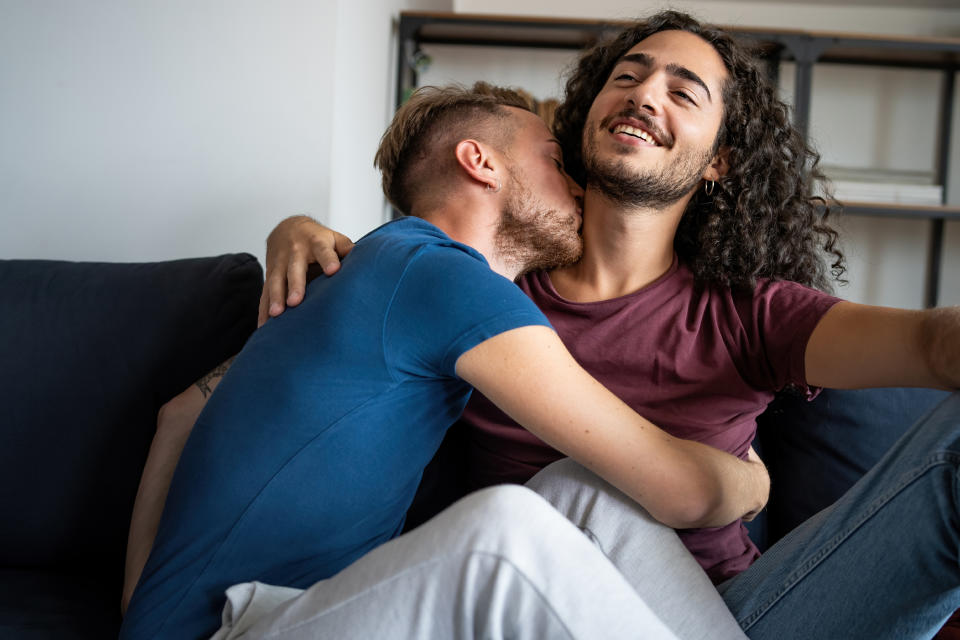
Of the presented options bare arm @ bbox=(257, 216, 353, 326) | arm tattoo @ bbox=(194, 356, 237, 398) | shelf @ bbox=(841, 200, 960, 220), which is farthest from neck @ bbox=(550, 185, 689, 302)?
shelf @ bbox=(841, 200, 960, 220)

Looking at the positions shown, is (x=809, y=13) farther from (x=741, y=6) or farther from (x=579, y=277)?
(x=579, y=277)

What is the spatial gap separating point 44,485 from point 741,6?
320cm

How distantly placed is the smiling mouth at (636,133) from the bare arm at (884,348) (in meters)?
0.43

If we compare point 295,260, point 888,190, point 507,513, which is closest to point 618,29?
point 888,190

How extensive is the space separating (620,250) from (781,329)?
33 cm

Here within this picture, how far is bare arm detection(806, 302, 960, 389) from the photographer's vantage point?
3.03ft

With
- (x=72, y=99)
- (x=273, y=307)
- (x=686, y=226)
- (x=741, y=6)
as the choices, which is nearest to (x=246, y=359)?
(x=273, y=307)

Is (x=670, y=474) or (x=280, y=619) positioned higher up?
(x=670, y=474)

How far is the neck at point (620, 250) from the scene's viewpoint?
4.56 ft

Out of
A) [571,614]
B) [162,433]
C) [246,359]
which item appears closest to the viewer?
[571,614]

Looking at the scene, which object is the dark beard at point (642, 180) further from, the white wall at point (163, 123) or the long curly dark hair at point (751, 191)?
the white wall at point (163, 123)

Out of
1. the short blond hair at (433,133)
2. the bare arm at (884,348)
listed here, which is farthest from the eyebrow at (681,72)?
the bare arm at (884,348)

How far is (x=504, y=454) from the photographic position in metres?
1.32

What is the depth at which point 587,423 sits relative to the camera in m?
0.91
